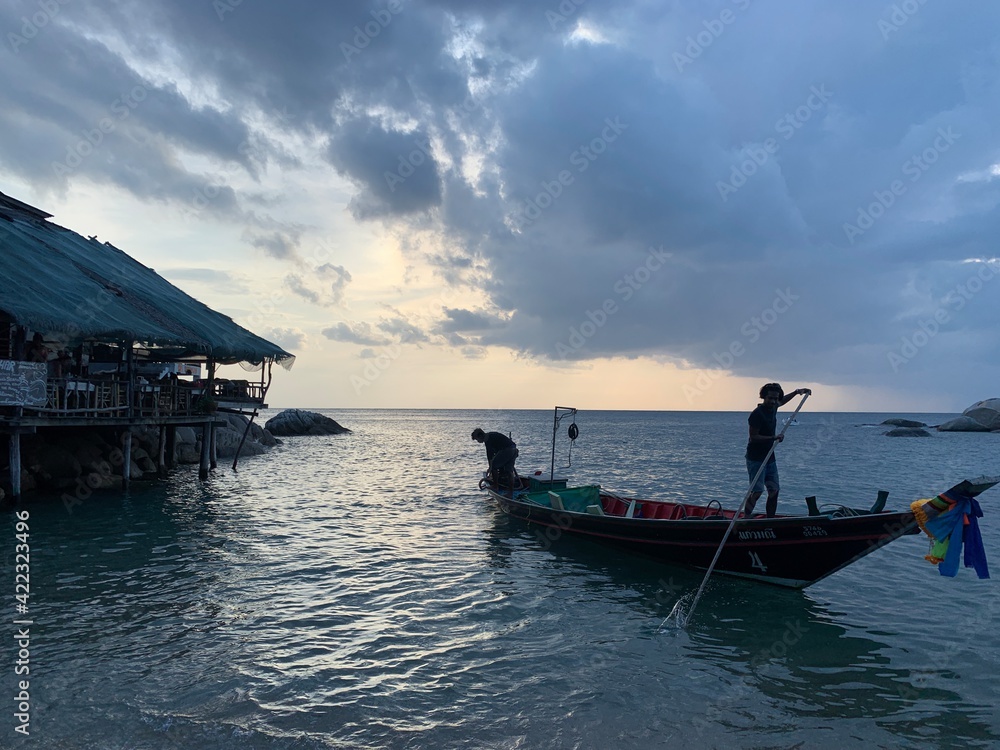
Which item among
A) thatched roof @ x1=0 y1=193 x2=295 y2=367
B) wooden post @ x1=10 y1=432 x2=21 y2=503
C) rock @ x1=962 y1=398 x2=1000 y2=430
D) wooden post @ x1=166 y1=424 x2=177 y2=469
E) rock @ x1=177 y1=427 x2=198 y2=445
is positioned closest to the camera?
thatched roof @ x1=0 y1=193 x2=295 y2=367

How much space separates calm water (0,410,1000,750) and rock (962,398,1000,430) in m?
87.7

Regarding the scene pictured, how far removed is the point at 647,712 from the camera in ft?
23.4

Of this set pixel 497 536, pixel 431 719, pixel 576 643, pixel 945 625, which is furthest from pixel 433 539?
pixel 945 625

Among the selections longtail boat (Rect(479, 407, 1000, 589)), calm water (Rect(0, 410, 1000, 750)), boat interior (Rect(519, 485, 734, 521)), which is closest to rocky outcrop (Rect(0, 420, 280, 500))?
calm water (Rect(0, 410, 1000, 750))

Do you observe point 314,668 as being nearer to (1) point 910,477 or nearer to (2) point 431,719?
(2) point 431,719

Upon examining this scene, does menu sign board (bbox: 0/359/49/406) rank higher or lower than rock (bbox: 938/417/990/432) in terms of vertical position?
higher

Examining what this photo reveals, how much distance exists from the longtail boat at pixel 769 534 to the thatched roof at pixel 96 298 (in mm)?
13664

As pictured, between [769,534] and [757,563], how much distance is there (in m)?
0.80

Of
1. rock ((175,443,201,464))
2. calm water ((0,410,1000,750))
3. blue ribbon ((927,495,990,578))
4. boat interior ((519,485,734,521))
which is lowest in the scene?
calm water ((0,410,1000,750))

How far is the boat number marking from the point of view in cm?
1148

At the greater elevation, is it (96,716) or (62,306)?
(62,306)

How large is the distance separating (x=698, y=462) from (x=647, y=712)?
3940 centimetres

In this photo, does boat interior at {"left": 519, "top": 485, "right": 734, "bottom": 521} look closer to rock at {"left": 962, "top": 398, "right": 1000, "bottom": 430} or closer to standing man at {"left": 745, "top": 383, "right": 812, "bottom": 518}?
standing man at {"left": 745, "top": 383, "right": 812, "bottom": 518}

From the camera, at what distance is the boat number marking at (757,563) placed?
11484 millimetres
